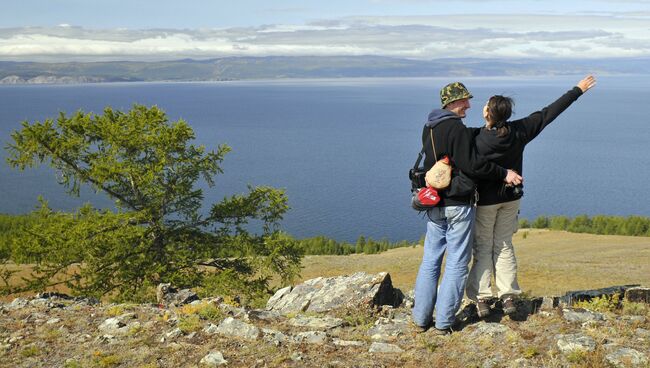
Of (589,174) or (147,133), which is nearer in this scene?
(147,133)

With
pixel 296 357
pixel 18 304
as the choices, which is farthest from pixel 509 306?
pixel 18 304

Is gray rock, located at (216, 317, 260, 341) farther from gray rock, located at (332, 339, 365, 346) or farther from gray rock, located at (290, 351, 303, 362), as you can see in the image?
gray rock, located at (332, 339, 365, 346)

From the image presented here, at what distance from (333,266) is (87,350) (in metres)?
36.8

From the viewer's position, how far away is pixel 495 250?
7848 millimetres

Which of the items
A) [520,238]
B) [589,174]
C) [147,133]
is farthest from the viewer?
[589,174]

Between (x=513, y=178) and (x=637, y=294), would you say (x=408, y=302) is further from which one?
(x=637, y=294)

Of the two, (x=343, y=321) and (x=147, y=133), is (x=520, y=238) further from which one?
(x=343, y=321)

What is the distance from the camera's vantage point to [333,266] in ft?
145

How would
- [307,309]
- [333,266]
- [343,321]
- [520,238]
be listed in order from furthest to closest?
1. [520,238]
2. [333,266]
3. [307,309]
4. [343,321]

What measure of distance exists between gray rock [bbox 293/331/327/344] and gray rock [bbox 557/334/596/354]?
2870mm

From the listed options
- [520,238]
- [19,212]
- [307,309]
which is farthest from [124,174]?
[19,212]

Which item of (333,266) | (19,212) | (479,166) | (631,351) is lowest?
(19,212)

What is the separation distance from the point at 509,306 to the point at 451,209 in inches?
65.6

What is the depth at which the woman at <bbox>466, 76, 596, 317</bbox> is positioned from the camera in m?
7.14
